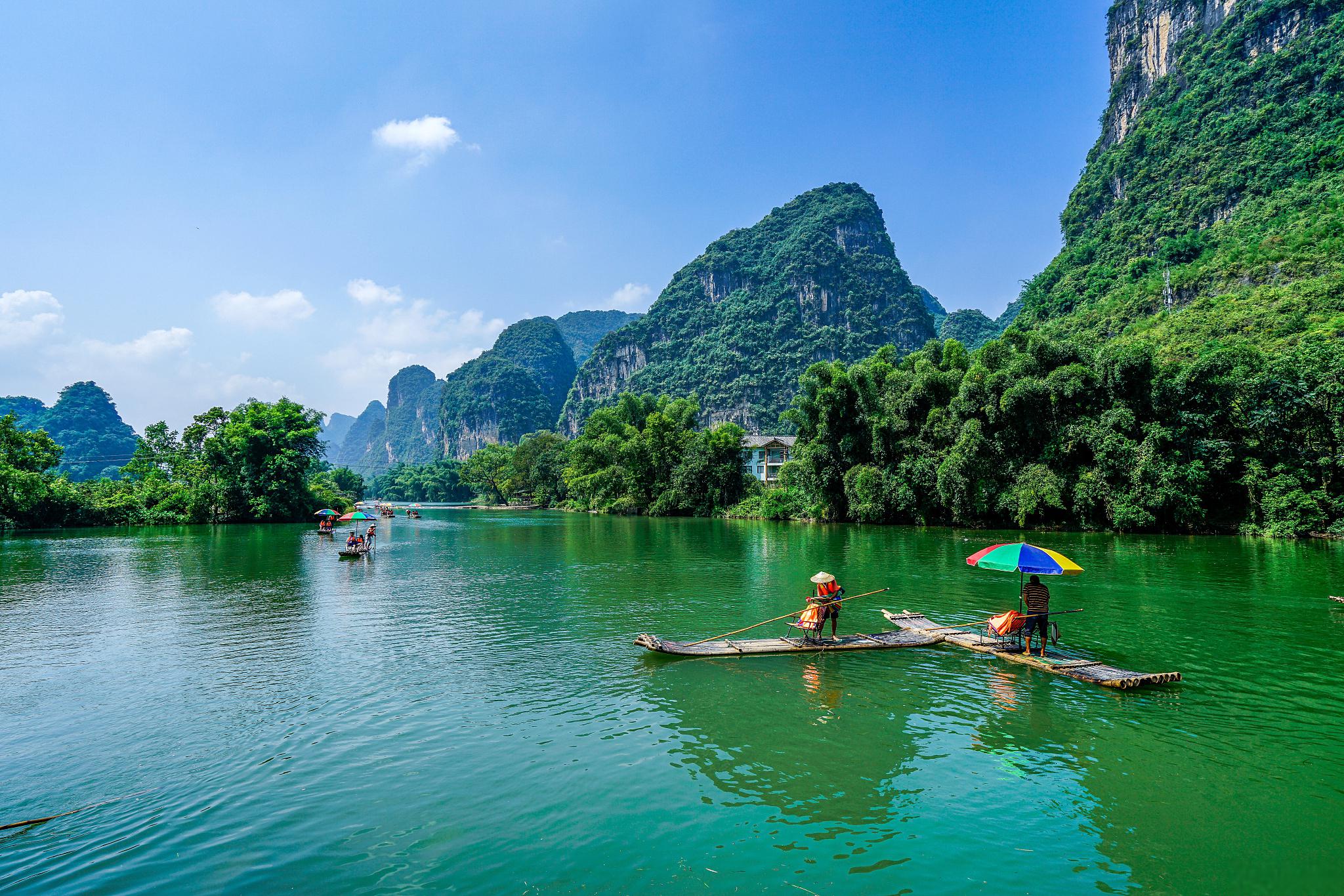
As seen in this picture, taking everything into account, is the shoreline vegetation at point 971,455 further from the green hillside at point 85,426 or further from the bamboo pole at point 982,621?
the green hillside at point 85,426

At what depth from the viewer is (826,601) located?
14492mm

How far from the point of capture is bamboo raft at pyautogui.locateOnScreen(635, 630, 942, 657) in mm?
13828

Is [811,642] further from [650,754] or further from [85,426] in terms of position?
[85,426]

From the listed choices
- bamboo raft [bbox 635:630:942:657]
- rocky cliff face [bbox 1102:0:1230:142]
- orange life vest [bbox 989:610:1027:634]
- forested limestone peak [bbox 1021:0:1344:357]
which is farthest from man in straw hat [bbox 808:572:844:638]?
rocky cliff face [bbox 1102:0:1230:142]

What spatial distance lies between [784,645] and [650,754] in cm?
559

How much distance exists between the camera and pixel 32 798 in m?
8.12

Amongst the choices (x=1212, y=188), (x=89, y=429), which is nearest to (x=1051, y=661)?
(x=1212, y=188)

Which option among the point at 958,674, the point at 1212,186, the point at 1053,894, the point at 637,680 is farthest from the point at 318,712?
the point at 1212,186

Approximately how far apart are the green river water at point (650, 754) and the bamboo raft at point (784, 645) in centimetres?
28

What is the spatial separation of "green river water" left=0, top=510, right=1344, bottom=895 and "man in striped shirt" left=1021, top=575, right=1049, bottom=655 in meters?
1.05

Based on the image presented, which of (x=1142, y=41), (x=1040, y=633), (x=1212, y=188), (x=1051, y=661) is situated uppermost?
(x=1142, y=41)

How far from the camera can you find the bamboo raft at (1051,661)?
11734 mm

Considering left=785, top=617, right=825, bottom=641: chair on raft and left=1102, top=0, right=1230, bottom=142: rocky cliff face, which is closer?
left=785, top=617, right=825, bottom=641: chair on raft

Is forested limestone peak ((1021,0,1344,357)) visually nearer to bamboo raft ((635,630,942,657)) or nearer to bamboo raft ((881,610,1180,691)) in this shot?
bamboo raft ((881,610,1180,691))
